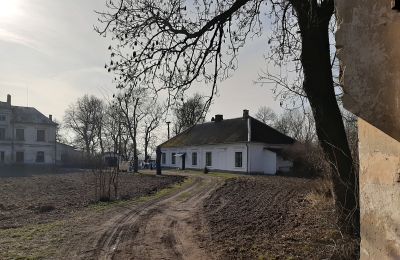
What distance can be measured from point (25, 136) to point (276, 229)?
218 ft

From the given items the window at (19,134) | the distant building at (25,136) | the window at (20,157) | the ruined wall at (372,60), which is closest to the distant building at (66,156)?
the distant building at (25,136)

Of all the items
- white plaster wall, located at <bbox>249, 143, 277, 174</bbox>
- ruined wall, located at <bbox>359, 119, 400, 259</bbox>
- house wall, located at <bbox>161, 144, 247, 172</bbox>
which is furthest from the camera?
house wall, located at <bbox>161, 144, 247, 172</bbox>

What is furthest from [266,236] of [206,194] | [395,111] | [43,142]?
[43,142]

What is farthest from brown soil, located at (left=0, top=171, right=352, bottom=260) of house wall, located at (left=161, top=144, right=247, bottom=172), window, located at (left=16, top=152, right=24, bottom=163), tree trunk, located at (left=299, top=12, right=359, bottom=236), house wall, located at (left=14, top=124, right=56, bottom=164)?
house wall, located at (left=14, top=124, right=56, bottom=164)

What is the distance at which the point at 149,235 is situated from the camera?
1068 centimetres

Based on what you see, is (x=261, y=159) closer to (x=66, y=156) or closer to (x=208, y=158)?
(x=208, y=158)

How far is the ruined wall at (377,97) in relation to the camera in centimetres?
313

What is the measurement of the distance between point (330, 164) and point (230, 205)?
7.51 m

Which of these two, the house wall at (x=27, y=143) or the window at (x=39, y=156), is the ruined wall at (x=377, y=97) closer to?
the house wall at (x=27, y=143)

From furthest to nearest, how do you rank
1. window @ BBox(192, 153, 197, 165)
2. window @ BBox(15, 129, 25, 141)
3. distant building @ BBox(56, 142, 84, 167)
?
distant building @ BBox(56, 142, 84, 167) → window @ BBox(15, 129, 25, 141) → window @ BBox(192, 153, 197, 165)

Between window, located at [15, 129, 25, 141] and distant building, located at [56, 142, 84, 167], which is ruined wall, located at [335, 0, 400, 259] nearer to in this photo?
distant building, located at [56, 142, 84, 167]

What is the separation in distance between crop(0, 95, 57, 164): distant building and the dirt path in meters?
58.6

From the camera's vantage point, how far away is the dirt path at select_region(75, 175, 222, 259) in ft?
29.0

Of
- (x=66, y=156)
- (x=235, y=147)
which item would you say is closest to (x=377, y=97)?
(x=235, y=147)
